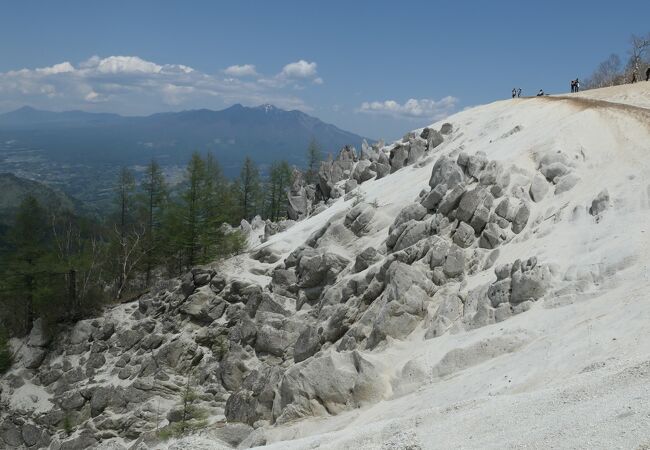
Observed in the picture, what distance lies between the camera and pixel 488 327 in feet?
60.7

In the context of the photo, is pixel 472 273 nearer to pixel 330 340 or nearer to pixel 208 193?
→ pixel 330 340

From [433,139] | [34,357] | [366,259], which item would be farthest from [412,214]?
[34,357]

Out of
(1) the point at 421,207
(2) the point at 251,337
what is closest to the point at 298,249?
(2) the point at 251,337

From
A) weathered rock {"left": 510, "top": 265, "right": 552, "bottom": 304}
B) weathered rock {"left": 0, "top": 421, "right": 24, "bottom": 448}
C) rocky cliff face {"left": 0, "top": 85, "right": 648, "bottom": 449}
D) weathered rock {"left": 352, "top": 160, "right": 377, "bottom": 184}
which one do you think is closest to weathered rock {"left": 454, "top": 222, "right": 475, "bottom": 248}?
rocky cliff face {"left": 0, "top": 85, "right": 648, "bottom": 449}

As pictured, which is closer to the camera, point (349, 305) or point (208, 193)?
point (349, 305)

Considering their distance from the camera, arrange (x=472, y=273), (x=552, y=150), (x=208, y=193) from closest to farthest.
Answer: (x=472, y=273) → (x=552, y=150) → (x=208, y=193)

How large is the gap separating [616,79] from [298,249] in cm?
4985

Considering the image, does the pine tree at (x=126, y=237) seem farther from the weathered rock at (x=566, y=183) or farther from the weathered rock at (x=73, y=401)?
the weathered rock at (x=566, y=183)

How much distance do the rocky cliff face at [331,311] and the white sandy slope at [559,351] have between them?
276 millimetres

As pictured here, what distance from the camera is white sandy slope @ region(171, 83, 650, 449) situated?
11.2m

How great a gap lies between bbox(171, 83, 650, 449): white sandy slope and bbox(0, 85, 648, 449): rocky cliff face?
0.28m

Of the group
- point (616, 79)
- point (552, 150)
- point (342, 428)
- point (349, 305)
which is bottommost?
point (342, 428)

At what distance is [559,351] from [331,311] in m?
13.0

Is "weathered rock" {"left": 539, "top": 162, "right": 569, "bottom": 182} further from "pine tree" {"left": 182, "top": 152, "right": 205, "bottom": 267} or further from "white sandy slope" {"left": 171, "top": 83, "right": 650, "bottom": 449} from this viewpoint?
"pine tree" {"left": 182, "top": 152, "right": 205, "bottom": 267}
